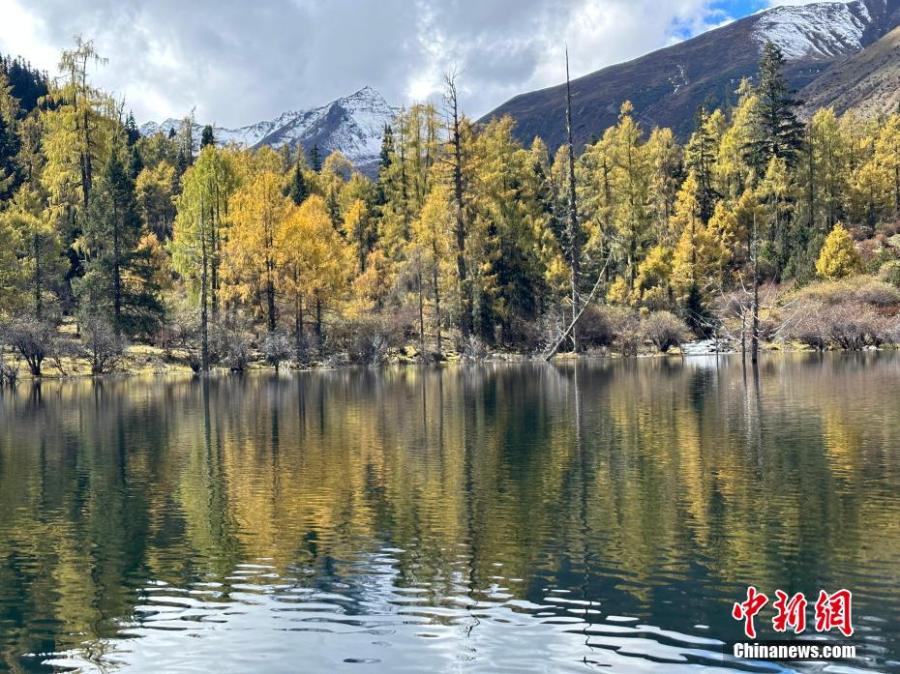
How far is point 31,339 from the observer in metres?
64.8

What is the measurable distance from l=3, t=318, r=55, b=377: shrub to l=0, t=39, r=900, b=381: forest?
149 millimetres

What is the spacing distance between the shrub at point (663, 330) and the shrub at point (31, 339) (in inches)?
1961

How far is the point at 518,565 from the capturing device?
1455 centimetres

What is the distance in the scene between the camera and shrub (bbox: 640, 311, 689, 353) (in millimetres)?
81250

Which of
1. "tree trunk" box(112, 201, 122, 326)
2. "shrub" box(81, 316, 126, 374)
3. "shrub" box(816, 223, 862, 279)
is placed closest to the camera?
"shrub" box(81, 316, 126, 374)

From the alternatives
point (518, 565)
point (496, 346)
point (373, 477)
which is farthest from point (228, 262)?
point (518, 565)

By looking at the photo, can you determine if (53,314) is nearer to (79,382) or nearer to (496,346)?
(79,382)

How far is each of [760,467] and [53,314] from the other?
6608 cm

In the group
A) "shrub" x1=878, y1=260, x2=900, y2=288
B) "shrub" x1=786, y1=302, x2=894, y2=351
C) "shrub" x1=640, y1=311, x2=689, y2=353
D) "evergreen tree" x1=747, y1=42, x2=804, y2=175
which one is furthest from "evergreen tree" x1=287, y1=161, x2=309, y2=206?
"shrub" x1=878, y1=260, x2=900, y2=288

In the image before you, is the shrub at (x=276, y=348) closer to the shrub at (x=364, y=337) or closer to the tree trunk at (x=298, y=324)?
the tree trunk at (x=298, y=324)

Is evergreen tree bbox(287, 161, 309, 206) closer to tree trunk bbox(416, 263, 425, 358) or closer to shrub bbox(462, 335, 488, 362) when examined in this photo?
tree trunk bbox(416, 263, 425, 358)

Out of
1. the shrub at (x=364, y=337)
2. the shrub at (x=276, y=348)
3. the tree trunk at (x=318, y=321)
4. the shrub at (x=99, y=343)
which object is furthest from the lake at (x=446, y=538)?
the shrub at (x=364, y=337)

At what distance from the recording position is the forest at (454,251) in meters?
72.7

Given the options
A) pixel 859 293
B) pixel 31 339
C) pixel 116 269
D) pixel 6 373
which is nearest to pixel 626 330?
pixel 859 293
